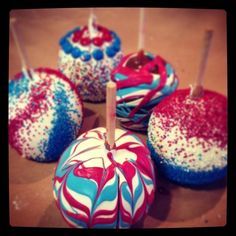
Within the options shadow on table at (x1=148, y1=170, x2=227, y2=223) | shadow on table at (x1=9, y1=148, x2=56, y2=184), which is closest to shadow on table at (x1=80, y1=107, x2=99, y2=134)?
shadow on table at (x1=9, y1=148, x2=56, y2=184)

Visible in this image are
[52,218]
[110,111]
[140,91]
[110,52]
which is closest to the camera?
[110,111]

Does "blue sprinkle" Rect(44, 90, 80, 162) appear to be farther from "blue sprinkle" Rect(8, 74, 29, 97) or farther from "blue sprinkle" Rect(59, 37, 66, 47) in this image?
"blue sprinkle" Rect(59, 37, 66, 47)

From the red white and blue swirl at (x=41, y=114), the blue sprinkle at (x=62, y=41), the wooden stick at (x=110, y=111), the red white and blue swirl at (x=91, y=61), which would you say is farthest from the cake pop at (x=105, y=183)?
the blue sprinkle at (x=62, y=41)

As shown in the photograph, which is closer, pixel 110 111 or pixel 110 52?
pixel 110 111

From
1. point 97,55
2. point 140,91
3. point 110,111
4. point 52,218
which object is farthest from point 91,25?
point 52,218

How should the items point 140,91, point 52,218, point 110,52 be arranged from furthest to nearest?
point 110,52 → point 140,91 → point 52,218

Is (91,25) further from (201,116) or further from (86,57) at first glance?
(201,116)
